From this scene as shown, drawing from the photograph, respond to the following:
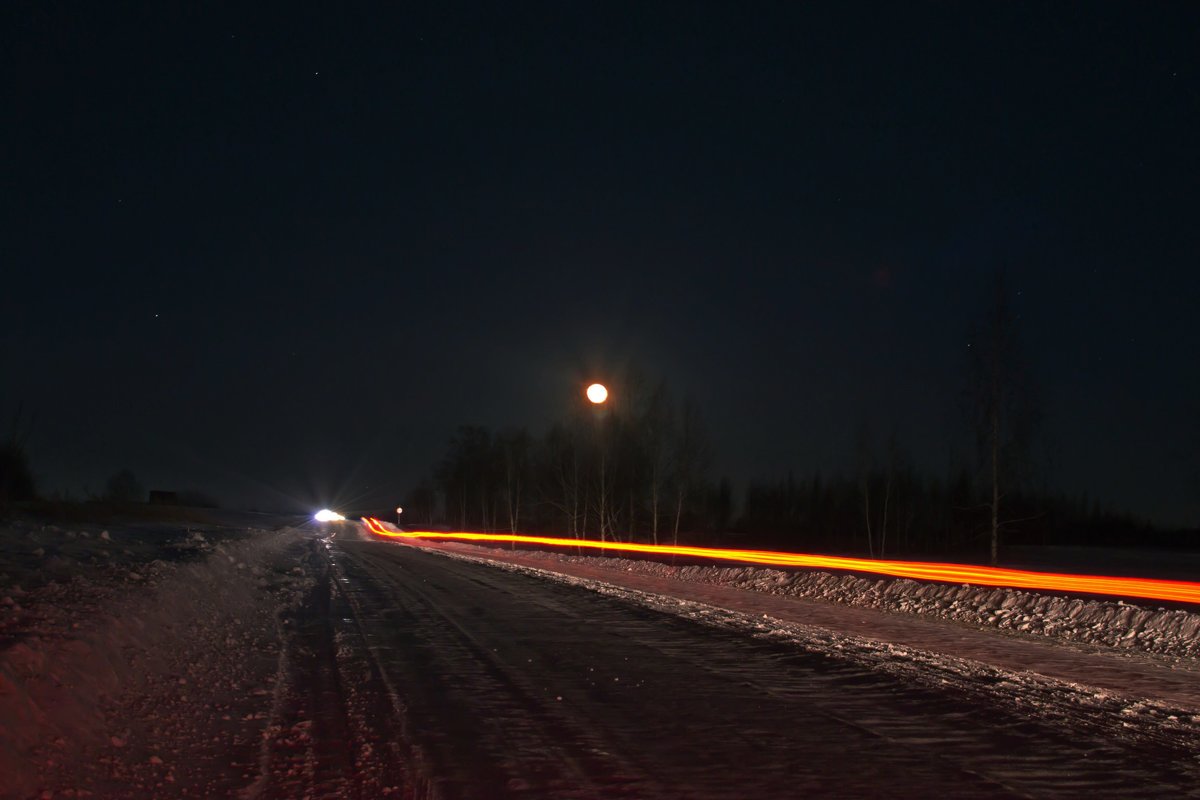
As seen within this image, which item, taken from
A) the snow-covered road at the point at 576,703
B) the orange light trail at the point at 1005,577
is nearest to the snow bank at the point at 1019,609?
the snow-covered road at the point at 576,703

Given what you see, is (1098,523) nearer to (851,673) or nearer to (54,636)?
(851,673)

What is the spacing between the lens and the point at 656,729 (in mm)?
8367

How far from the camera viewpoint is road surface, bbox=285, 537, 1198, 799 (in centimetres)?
663

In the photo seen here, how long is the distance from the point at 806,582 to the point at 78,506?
4765 cm

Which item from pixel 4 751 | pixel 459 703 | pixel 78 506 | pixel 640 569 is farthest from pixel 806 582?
pixel 78 506

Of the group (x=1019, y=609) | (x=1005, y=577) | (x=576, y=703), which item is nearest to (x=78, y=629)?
(x=576, y=703)

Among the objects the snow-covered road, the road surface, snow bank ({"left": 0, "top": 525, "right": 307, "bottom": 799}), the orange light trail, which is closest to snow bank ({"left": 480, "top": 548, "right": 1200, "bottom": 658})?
the snow-covered road

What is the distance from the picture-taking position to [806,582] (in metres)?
25.1

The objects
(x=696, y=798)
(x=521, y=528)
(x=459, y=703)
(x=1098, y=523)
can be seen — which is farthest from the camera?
(x=521, y=528)

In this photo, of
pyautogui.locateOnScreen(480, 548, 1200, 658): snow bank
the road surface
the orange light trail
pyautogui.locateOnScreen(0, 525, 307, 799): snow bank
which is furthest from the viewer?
the orange light trail

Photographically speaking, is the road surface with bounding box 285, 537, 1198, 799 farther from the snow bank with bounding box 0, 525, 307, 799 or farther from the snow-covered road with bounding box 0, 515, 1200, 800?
the snow bank with bounding box 0, 525, 307, 799

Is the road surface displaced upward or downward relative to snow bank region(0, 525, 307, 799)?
downward

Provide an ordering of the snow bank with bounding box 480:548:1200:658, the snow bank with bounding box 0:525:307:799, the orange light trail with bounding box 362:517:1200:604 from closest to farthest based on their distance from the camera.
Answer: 1. the snow bank with bounding box 0:525:307:799
2. the snow bank with bounding box 480:548:1200:658
3. the orange light trail with bounding box 362:517:1200:604

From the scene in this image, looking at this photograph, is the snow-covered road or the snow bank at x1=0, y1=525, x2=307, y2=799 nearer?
the snow-covered road
